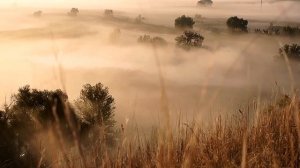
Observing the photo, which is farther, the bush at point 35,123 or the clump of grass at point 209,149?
the bush at point 35,123

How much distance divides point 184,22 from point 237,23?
65.4 feet

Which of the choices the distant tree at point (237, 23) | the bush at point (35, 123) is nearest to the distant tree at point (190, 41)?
the distant tree at point (237, 23)

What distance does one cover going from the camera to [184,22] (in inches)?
6767

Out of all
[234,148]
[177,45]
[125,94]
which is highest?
[234,148]

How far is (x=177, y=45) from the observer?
184 metres

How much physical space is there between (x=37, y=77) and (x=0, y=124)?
152 m

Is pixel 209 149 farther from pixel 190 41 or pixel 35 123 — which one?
pixel 190 41

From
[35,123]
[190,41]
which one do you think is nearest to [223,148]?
[35,123]

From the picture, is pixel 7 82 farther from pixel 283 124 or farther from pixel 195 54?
pixel 283 124

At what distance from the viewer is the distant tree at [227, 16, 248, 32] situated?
16039 cm

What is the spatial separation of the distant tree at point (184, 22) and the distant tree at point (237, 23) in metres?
14.0

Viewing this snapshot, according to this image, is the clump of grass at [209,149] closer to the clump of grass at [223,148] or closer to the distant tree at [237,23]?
the clump of grass at [223,148]

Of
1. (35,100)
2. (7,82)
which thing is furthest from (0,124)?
(7,82)

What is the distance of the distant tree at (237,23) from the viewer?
160387 mm
